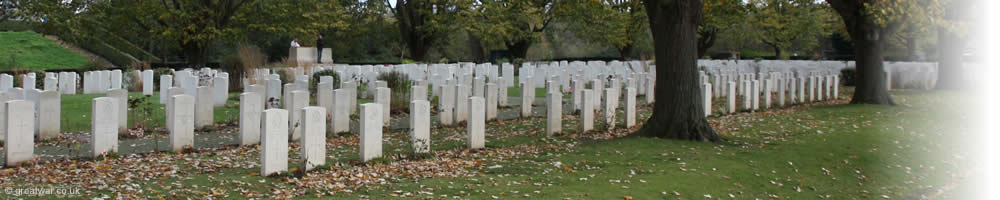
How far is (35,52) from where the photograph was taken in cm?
2756

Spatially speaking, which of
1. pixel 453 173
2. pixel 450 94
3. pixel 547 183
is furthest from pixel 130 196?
pixel 450 94

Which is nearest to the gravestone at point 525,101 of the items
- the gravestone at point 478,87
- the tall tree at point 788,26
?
the gravestone at point 478,87

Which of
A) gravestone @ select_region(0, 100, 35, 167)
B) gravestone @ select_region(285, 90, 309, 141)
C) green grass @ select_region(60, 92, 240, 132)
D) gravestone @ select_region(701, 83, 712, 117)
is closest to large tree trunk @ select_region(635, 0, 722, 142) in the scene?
gravestone @ select_region(701, 83, 712, 117)

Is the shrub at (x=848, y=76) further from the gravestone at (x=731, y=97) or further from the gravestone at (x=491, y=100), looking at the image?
the gravestone at (x=491, y=100)

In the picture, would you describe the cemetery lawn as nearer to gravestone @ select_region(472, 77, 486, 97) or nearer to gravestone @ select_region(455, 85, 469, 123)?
gravestone @ select_region(455, 85, 469, 123)

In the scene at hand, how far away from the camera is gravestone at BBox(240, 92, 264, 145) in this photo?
8.53 metres

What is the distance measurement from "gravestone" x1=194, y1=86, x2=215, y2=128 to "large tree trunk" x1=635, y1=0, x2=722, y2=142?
5458 millimetres

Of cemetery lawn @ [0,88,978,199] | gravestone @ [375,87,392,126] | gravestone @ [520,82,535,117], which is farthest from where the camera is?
gravestone @ [520,82,535,117]

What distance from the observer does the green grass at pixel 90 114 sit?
33.7ft

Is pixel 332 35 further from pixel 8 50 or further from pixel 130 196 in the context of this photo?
pixel 130 196

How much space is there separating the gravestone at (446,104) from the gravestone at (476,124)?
2.31 meters

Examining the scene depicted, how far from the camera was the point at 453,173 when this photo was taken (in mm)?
7141

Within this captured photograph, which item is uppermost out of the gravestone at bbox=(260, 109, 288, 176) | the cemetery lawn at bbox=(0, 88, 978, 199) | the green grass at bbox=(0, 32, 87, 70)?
the green grass at bbox=(0, 32, 87, 70)

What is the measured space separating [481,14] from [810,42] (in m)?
22.7
